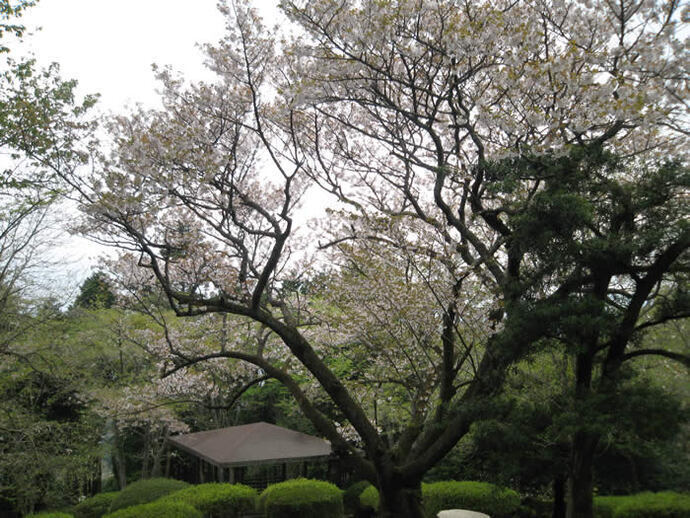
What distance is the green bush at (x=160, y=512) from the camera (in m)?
7.28

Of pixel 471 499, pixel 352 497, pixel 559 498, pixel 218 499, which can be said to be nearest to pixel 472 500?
pixel 471 499

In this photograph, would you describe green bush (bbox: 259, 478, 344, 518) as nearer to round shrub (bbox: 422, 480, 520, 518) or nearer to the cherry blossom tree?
round shrub (bbox: 422, 480, 520, 518)

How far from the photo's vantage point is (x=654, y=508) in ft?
24.3

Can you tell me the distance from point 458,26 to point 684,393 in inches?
175

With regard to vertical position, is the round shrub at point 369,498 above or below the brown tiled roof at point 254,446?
below

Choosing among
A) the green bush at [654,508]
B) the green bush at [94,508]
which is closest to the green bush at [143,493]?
the green bush at [94,508]

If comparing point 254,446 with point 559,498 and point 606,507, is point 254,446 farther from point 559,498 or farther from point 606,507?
point 606,507

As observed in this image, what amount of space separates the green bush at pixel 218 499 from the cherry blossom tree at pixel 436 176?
458 cm

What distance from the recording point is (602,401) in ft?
15.4

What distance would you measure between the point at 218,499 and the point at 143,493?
1.78 metres

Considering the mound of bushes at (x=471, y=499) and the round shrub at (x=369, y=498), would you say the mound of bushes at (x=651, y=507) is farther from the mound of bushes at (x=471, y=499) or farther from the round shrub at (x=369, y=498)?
the round shrub at (x=369, y=498)

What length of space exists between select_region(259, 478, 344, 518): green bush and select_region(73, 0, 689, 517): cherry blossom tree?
3.97 m

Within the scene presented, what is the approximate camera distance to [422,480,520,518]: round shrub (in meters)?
8.95

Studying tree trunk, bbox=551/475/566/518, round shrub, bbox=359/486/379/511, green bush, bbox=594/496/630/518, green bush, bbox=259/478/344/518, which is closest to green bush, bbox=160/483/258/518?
green bush, bbox=259/478/344/518
